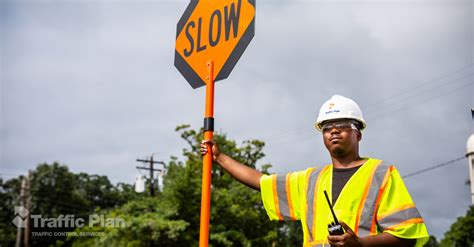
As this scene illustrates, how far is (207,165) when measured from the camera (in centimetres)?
311

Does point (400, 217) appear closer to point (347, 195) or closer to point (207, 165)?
point (347, 195)

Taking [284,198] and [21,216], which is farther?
[21,216]

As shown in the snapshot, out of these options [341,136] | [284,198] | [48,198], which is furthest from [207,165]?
[48,198]

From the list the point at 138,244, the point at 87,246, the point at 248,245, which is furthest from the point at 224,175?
the point at 87,246

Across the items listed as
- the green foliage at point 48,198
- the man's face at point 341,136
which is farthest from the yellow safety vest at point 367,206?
the green foliage at point 48,198

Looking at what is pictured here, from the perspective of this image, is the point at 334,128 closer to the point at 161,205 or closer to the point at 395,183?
the point at 395,183

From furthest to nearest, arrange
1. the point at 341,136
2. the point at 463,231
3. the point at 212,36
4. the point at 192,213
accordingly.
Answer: the point at 463,231 < the point at 192,213 < the point at 212,36 < the point at 341,136

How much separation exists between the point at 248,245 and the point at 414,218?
17.8m

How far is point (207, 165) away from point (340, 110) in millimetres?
858

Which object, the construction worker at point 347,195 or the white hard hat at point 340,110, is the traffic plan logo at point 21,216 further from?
the white hard hat at point 340,110

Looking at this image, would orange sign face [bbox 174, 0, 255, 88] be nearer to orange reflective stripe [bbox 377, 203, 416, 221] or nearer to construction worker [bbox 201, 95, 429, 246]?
construction worker [bbox 201, 95, 429, 246]

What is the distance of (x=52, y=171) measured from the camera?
1850 inches

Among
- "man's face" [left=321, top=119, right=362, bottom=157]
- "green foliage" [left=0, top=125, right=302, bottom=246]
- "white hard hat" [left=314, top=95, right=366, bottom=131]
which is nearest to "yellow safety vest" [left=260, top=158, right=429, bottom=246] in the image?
"man's face" [left=321, top=119, right=362, bottom=157]

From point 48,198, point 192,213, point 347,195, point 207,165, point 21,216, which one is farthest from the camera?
point 48,198
